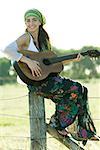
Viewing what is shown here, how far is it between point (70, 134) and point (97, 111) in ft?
26.3

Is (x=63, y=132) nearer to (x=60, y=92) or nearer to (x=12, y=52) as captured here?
(x=60, y=92)

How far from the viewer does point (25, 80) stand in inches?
271

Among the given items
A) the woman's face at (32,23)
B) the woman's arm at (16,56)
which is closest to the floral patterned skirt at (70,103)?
the woman's arm at (16,56)

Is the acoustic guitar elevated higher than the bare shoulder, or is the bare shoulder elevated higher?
the bare shoulder

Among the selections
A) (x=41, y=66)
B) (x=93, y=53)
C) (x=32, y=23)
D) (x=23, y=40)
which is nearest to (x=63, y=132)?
(x=41, y=66)

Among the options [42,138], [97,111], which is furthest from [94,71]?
[42,138]

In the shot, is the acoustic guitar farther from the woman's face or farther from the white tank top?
the woman's face

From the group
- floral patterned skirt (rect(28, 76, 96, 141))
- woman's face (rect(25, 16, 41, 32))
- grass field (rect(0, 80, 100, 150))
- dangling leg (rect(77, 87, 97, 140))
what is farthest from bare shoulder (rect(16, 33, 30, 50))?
dangling leg (rect(77, 87, 97, 140))

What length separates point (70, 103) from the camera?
7004mm

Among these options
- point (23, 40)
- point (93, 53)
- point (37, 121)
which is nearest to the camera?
point (93, 53)

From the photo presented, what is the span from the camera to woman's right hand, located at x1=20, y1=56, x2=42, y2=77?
6816 mm

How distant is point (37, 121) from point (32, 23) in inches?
40.1

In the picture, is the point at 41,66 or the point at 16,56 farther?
the point at 41,66

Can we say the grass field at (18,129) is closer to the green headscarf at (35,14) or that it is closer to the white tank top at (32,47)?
the white tank top at (32,47)
